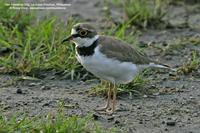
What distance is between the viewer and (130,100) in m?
7.52

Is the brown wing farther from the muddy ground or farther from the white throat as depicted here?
the muddy ground

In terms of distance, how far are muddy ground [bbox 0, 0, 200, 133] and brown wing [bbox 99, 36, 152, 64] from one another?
20.5 inches

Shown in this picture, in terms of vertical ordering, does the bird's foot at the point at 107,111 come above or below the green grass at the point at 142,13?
below

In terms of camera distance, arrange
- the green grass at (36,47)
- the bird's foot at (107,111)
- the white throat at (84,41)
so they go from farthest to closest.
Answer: the green grass at (36,47) → the bird's foot at (107,111) → the white throat at (84,41)

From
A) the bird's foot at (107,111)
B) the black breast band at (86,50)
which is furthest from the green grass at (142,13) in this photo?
the black breast band at (86,50)

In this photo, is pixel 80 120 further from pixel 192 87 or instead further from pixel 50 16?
pixel 50 16

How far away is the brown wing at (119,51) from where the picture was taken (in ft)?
22.5

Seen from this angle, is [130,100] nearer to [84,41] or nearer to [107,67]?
[107,67]

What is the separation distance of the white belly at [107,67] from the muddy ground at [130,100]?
1.26 feet

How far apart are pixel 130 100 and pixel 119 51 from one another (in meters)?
0.74

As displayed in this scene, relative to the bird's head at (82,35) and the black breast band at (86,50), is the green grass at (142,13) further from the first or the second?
the black breast band at (86,50)

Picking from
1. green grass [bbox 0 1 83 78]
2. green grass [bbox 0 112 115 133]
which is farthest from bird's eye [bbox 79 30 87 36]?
green grass [bbox 0 1 83 78]

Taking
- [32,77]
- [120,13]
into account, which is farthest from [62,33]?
[120,13]

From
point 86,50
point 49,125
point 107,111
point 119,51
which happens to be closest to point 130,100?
point 107,111
